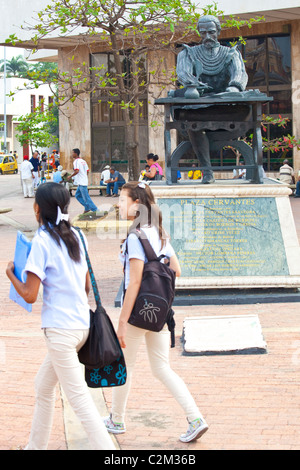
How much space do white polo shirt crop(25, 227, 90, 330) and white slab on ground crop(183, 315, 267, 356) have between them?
2.66 m

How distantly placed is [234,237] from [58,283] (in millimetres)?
4821

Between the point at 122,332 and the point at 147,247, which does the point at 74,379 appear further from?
the point at 147,247

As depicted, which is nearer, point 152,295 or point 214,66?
point 152,295

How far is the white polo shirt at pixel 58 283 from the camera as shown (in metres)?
4.04

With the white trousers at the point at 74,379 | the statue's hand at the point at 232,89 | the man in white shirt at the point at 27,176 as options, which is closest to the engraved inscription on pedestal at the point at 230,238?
the statue's hand at the point at 232,89

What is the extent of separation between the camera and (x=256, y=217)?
8.73m

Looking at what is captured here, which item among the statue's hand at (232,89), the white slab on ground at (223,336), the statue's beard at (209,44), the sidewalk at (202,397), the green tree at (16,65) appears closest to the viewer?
the sidewalk at (202,397)

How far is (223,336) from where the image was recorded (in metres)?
6.74

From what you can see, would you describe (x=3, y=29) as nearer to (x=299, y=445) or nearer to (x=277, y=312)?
(x=277, y=312)

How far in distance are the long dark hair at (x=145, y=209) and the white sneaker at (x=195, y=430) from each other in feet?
3.69

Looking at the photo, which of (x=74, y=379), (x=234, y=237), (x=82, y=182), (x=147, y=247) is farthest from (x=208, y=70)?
(x=82, y=182)

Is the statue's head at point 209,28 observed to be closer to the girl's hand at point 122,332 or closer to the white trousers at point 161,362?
the white trousers at point 161,362

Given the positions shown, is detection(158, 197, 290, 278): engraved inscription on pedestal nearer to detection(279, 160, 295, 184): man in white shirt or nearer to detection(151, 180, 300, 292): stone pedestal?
detection(151, 180, 300, 292): stone pedestal

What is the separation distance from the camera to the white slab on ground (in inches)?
257
